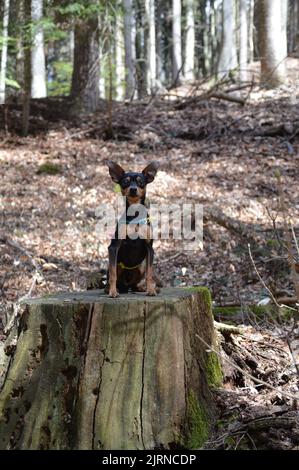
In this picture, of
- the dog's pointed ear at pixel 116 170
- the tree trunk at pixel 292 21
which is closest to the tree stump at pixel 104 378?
the dog's pointed ear at pixel 116 170

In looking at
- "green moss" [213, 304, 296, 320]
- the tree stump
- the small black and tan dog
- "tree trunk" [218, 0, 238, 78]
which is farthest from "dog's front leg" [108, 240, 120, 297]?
"tree trunk" [218, 0, 238, 78]

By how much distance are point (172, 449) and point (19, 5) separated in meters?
13.7

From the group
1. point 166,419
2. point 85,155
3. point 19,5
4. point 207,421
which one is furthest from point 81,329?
point 19,5

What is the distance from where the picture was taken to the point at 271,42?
599 inches

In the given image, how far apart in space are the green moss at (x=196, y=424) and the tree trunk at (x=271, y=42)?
13.1 metres

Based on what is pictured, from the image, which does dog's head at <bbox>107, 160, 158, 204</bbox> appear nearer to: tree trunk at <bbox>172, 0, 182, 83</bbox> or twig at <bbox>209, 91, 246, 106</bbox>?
twig at <bbox>209, 91, 246, 106</bbox>

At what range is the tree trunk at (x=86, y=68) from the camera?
44.9ft

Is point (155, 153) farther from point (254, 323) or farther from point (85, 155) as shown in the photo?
point (254, 323)

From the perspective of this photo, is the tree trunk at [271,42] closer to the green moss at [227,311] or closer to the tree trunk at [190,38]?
the green moss at [227,311]

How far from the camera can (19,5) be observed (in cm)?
Result: 1420

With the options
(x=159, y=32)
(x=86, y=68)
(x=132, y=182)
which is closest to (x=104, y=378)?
(x=132, y=182)

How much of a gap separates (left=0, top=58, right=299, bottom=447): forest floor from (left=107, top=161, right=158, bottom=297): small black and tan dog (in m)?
1.13

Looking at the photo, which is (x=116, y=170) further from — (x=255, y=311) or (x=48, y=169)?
(x=48, y=169)

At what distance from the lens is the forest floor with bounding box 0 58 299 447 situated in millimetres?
7207
